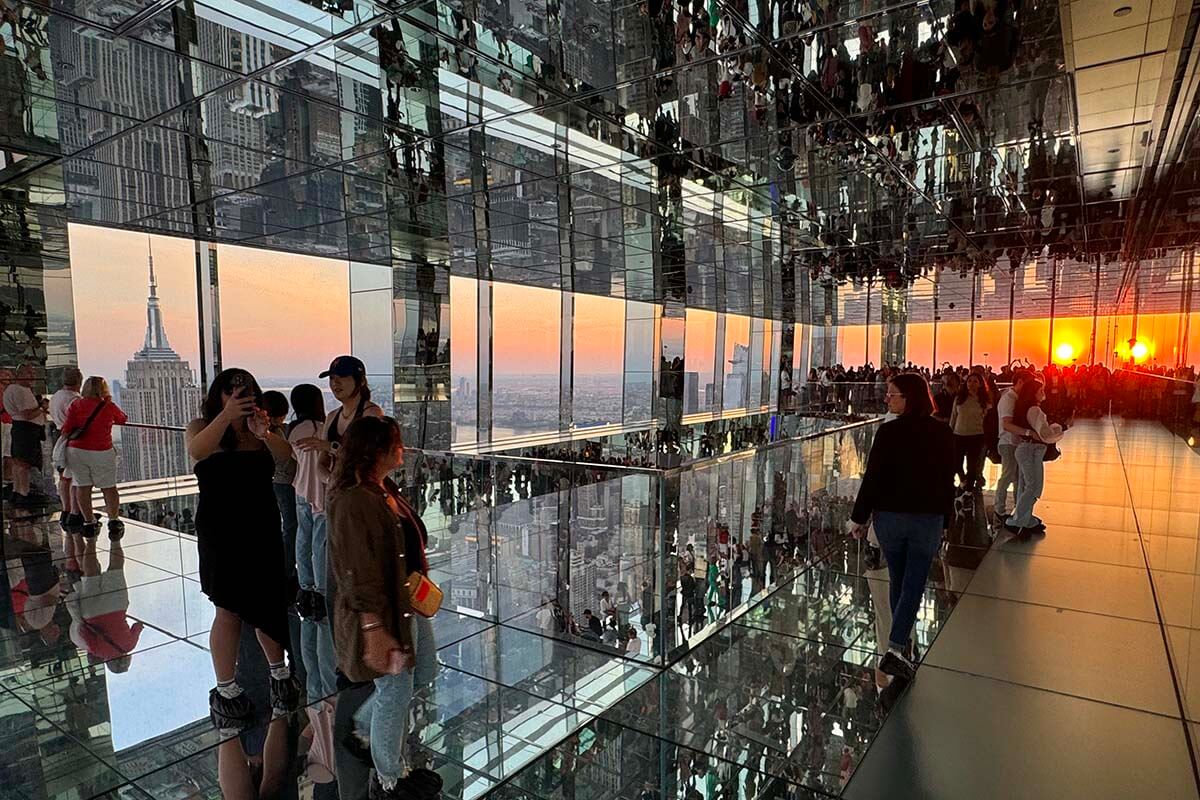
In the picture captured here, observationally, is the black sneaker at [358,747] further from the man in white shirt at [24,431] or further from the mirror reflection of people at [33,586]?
the man in white shirt at [24,431]

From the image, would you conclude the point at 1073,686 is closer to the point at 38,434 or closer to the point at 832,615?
the point at 832,615

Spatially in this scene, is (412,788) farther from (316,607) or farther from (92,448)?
(92,448)

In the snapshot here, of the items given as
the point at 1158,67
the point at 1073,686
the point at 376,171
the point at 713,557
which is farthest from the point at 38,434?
the point at 1158,67

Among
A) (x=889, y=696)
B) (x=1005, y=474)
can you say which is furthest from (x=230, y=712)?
(x=1005, y=474)

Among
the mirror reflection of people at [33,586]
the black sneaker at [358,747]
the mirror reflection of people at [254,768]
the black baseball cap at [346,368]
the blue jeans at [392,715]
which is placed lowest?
the mirror reflection of people at [33,586]

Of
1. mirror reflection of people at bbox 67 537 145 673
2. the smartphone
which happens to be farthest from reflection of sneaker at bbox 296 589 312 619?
the smartphone

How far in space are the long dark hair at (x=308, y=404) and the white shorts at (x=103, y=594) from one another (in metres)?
2.25

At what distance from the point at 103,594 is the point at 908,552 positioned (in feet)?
20.1

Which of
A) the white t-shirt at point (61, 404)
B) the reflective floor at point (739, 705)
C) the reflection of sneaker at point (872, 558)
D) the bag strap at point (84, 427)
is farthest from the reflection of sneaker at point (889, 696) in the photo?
the white t-shirt at point (61, 404)

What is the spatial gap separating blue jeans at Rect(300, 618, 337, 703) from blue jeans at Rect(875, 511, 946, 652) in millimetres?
3263

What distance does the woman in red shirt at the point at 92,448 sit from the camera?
6.95m

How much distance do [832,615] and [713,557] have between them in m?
1.02

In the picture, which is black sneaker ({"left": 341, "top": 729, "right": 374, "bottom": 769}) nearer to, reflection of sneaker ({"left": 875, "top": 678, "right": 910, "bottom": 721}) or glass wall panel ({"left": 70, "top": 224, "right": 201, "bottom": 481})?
reflection of sneaker ({"left": 875, "top": 678, "right": 910, "bottom": 721})

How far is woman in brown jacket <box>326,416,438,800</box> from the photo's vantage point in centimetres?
239
